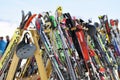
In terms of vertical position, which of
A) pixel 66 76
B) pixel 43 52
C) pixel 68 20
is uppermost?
pixel 68 20

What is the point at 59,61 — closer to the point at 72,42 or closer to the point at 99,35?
the point at 72,42

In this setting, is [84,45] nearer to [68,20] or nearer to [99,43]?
[68,20]

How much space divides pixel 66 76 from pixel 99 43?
2.37 metres

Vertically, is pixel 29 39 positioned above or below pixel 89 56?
above

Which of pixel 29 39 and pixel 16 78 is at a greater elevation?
pixel 29 39

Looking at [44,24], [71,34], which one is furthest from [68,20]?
[44,24]

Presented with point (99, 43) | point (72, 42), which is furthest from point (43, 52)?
point (99, 43)

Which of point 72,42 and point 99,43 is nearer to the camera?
point 72,42

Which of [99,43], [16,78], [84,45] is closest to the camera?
[16,78]

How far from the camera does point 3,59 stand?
6934 millimetres

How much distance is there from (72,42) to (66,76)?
100 cm

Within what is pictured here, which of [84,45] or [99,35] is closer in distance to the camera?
[84,45]

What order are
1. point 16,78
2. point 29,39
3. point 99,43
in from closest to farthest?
point 29,39 → point 16,78 → point 99,43

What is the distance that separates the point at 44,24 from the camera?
702 cm
